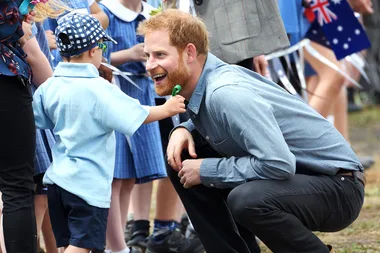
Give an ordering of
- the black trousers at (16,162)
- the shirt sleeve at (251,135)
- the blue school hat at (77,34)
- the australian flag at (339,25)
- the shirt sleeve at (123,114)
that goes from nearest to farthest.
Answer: the shirt sleeve at (251,135) < the black trousers at (16,162) < the shirt sleeve at (123,114) < the blue school hat at (77,34) < the australian flag at (339,25)

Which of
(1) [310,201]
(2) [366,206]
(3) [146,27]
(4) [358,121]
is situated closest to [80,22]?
(3) [146,27]

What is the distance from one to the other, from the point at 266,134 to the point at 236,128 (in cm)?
12

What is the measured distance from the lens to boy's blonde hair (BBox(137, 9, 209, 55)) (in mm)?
3664

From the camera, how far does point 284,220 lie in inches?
138

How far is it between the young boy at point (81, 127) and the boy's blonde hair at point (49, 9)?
4.0 inches

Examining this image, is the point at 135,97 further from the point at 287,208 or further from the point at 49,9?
the point at 287,208

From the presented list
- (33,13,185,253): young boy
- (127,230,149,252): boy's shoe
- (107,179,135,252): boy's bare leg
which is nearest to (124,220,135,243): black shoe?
(127,230,149,252): boy's shoe

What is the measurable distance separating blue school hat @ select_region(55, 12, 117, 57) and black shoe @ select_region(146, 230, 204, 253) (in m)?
1.33

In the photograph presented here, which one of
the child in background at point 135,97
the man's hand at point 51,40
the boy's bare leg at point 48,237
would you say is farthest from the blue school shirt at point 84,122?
the child in background at point 135,97

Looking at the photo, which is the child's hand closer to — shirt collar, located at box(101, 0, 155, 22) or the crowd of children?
the crowd of children

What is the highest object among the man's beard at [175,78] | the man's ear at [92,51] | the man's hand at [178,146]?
the man's ear at [92,51]

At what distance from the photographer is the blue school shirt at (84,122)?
3.71 metres

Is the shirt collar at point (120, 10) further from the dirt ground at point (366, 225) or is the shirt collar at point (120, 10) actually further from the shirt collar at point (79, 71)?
the dirt ground at point (366, 225)

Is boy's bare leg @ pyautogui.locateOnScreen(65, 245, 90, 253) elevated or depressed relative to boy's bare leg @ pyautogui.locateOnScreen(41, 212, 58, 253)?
elevated
